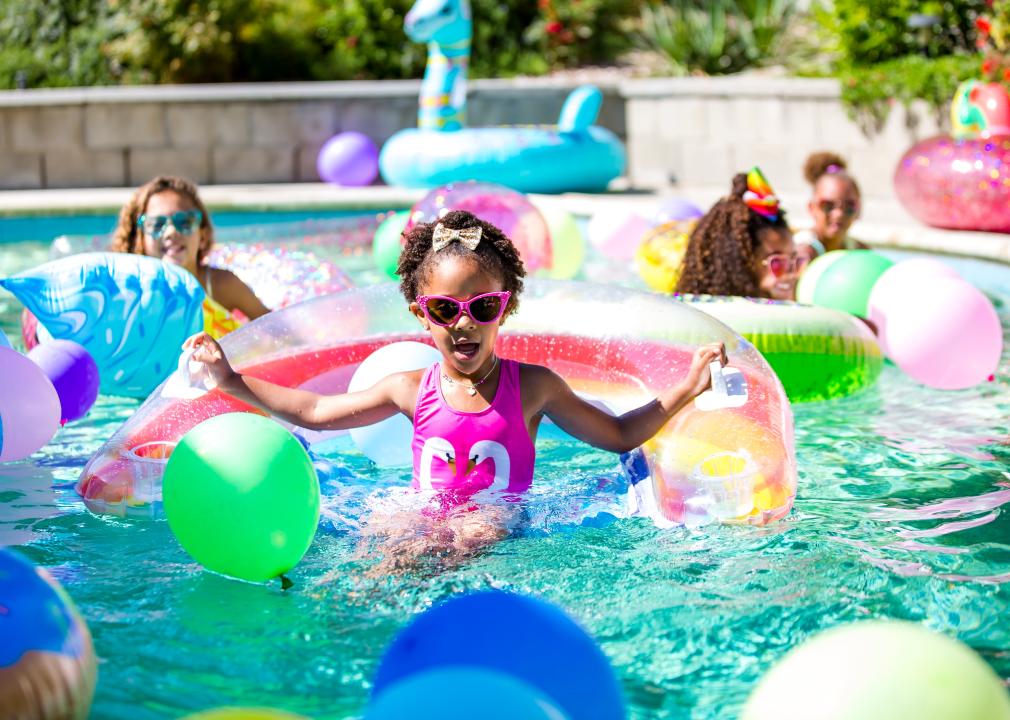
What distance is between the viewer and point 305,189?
11812 mm

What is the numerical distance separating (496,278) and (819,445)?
1.93 meters

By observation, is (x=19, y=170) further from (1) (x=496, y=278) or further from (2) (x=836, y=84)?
(1) (x=496, y=278)

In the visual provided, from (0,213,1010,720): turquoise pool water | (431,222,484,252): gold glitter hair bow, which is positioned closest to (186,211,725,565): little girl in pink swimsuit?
(431,222,484,252): gold glitter hair bow

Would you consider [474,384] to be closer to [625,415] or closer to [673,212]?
[625,415]

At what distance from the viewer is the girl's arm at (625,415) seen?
11.8 feet

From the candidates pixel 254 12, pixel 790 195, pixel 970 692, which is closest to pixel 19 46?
pixel 254 12

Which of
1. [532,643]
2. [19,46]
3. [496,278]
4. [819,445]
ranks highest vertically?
[19,46]

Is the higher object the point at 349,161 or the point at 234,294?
the point at 349,161

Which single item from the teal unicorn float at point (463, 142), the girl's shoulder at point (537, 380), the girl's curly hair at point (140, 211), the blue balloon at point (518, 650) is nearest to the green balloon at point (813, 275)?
the girl's shoulder at point (537, 380)

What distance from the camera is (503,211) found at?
23.2 feet

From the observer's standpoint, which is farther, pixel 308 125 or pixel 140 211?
pixel 308 125

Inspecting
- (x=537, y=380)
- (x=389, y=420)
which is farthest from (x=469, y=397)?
(x=389, y=420)

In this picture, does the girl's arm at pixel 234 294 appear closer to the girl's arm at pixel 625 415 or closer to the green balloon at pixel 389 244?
the green balloon at pixel 389 244

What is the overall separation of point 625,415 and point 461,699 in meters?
1.83
